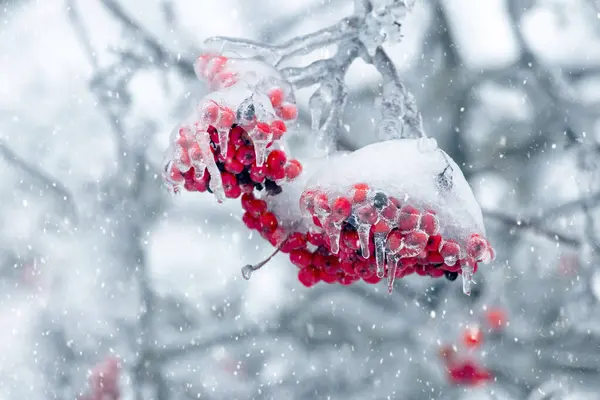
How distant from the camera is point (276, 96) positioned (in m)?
1.05

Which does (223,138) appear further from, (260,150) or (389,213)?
(389,213)

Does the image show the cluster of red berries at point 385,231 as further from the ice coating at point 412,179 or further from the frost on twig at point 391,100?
the frost on twig at point 391,100

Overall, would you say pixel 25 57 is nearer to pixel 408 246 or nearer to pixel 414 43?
pixel 414 43

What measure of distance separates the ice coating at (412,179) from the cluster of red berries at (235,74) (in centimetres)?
12

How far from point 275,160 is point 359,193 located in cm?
14

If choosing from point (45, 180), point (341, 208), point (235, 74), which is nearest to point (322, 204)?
point (341, 208)

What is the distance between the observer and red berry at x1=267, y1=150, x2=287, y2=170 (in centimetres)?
100

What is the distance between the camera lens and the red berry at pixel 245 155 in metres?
0.98

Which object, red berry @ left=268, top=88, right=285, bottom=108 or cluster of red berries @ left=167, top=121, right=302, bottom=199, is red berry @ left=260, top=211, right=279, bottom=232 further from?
red berry @ left=268, top=88, right=285, bottom=108

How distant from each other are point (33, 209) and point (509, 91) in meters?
3.12

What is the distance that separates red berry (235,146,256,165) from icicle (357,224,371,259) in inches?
6.9

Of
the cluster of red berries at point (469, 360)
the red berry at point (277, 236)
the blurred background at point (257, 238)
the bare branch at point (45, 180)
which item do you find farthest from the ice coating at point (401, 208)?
the bare branch at point (45, 180)

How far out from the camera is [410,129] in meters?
1.10

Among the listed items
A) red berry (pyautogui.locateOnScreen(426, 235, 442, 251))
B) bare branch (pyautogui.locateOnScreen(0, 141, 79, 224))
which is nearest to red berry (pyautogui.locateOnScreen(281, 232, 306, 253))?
red berry (pyautogui.locateOnScreen(426, 235, 442, 251))
